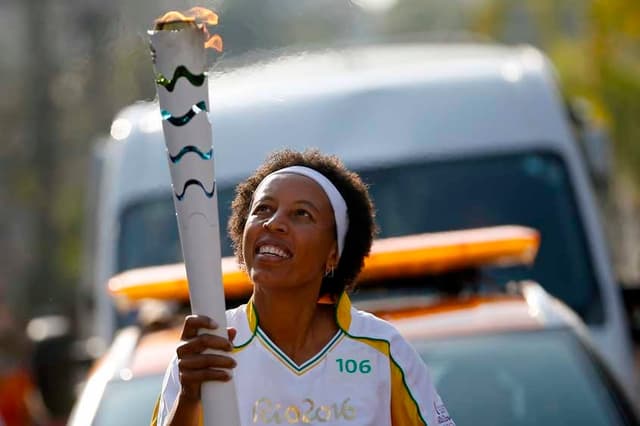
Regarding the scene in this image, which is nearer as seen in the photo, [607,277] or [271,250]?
[271,250]

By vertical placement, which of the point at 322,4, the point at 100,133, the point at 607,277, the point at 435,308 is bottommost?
the point at 100,133

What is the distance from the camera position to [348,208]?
3418 millimetres

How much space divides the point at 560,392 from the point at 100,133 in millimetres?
18834

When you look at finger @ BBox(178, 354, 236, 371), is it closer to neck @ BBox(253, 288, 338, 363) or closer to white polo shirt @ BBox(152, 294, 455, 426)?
white polo shirt @ BBox(152, 294, 455, 426)

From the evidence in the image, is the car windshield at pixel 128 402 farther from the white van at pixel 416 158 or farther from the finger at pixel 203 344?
the white van at pixel 416 158

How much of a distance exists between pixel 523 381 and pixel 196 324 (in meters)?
1.70

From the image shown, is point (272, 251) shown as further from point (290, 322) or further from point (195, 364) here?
point (195, 364)

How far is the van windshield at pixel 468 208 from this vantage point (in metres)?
6.59

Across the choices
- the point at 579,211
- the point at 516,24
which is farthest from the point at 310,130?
the point at 516,24

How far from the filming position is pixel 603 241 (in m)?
6.63

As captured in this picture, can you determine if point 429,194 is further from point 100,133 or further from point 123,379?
point 100,133

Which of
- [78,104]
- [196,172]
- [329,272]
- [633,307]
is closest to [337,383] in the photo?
[329,272]

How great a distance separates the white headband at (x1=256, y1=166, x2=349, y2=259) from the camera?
333 cm

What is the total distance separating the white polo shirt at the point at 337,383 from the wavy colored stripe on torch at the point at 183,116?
0.50 meters
